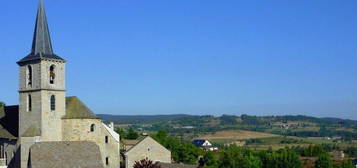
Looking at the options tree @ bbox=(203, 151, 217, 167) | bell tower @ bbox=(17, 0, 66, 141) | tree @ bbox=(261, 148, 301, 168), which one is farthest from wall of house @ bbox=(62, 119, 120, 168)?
tree @ bbox=(261, 148, 301, 168)

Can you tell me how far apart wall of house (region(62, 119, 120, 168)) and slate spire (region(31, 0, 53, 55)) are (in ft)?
22.2

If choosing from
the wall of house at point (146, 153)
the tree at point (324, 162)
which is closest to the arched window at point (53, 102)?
the wall of house at point (146, 153)

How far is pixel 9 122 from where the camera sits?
5178 centimetres

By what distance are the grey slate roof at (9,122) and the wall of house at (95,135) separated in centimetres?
511

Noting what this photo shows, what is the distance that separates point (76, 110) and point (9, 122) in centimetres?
735

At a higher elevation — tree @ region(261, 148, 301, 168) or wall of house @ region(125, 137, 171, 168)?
wall of house @ region(125, 137, 171, 168)

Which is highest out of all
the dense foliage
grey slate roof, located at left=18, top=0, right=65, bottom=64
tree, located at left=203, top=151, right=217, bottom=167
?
grey slate roof, located at left=18, top=0, right=65, bottom=64

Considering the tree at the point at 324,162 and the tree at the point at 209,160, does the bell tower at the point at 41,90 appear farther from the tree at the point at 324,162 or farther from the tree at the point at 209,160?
the tree at the point at 324,162

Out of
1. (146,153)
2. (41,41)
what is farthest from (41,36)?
(146,153)

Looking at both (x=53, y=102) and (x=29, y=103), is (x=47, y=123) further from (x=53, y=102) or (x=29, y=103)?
(x=29, y=103)

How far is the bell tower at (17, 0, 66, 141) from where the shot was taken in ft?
155

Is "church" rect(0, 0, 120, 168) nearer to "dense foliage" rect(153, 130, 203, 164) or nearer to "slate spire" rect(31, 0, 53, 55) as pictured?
"slate spire" rect(31, 0, 53, 55)

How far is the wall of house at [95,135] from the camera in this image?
48688 mm

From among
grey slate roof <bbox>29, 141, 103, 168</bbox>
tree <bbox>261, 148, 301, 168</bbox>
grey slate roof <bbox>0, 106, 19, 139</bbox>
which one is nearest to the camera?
grey slate roof <bbox>29, 141, 103, 168</bbox>
